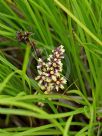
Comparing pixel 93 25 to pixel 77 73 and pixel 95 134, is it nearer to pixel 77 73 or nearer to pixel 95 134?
pixel 77 73

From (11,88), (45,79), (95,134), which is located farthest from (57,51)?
(95,134)

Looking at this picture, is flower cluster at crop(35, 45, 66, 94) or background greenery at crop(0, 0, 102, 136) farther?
background greenery at crop(0, 0, 102, 136)

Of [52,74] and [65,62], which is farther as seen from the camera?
[65,62]

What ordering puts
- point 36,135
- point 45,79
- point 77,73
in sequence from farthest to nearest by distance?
1. point 77,73
2. point 36,135
3. point 45,79

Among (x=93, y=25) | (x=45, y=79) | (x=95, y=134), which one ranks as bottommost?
(x=95, y=134)

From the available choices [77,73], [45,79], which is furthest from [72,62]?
[45,79]

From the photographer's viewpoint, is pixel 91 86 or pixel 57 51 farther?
pixel 91 86

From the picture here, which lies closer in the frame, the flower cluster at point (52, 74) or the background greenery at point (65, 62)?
the flower cluster at point (52, 74)

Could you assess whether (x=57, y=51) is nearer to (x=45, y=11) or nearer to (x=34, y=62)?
(x=45, y=11)

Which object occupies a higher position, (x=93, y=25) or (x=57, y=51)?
(x=93, y=25)

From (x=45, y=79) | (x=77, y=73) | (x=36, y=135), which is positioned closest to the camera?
(x=45, y=79)
